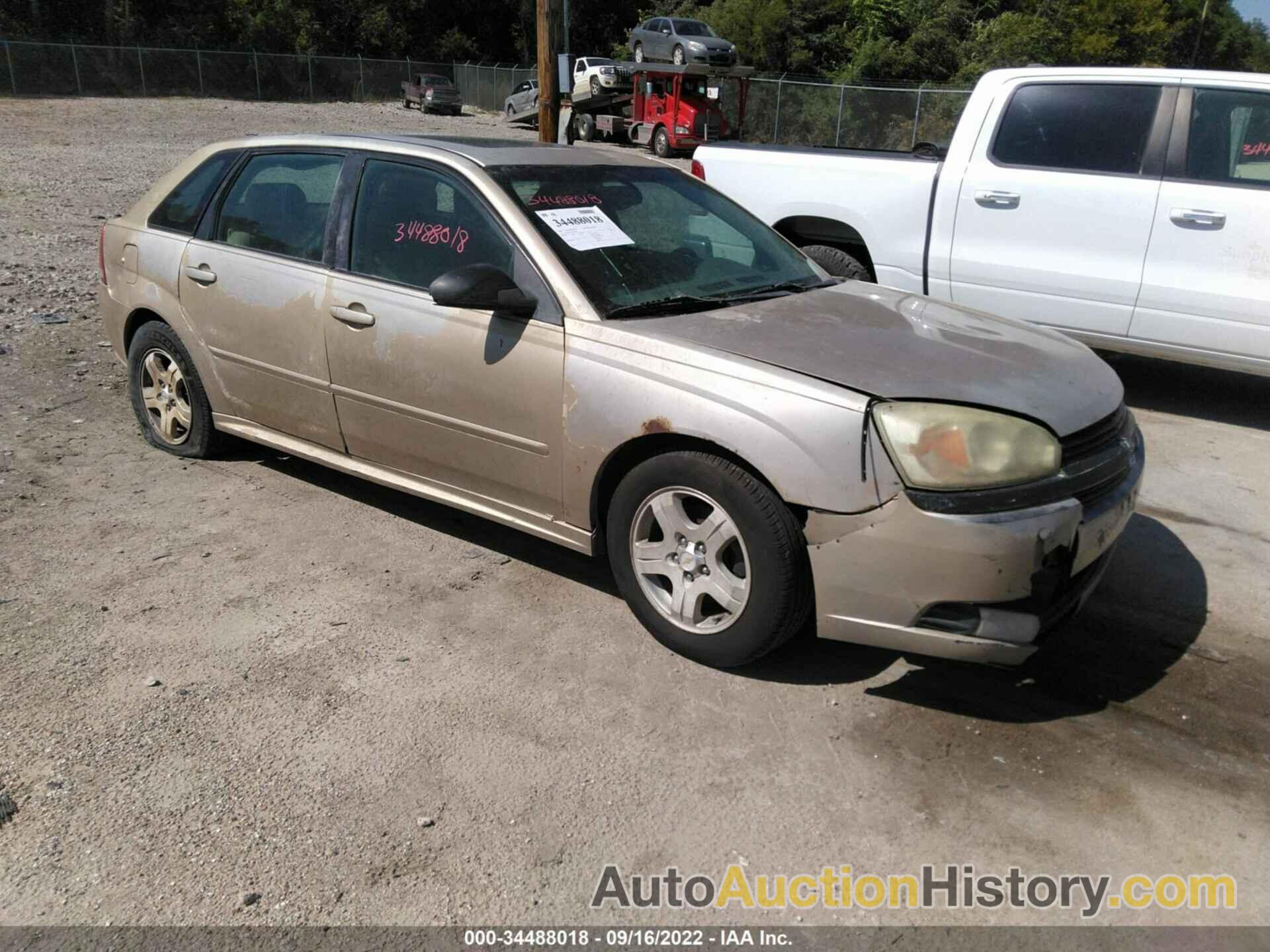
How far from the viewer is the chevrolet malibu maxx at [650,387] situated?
302 centimetres

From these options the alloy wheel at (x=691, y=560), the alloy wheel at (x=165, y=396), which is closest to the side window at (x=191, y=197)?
the alloy wheel at (x=165, y=396)

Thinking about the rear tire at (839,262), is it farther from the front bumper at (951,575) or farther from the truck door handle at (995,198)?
the front bumper at (951,575)

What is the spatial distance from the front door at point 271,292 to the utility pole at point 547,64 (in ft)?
21.4

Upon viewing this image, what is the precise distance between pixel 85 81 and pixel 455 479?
44.7 metres

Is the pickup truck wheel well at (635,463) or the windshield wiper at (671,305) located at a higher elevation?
the windshield wiper at (671,305)

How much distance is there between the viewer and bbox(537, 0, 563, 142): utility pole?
11039mm

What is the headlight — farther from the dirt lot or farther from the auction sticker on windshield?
the auction sticker on windshield

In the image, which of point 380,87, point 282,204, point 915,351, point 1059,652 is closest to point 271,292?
point 282,204

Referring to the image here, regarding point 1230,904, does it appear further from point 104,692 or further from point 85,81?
point 85,81

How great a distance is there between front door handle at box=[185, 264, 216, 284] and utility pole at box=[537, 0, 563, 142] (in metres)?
6.57

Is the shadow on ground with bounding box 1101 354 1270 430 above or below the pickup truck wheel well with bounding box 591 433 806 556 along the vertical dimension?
below

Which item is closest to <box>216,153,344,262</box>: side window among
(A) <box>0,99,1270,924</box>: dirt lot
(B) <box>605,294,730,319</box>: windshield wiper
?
(A) <box>0,99,1270,924</box>: dirt lot

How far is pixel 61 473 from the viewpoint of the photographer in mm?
5141

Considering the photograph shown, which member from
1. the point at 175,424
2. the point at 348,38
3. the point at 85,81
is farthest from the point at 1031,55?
the point at 175,424
